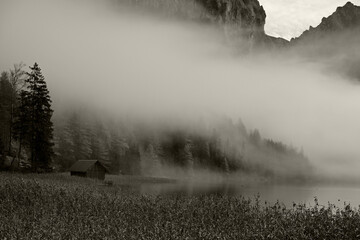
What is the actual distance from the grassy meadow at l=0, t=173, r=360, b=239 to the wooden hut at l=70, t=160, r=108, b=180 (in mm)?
46585

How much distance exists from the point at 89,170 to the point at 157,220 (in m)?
59.4

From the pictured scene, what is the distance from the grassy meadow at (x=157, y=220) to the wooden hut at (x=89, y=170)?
46.6m

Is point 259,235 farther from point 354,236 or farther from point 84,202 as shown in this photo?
point 84,202

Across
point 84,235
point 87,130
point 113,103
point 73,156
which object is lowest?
point 84,235

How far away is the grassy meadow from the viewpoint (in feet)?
52.1

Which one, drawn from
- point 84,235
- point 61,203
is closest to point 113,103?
point 61,203

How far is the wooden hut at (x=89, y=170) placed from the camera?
255ft

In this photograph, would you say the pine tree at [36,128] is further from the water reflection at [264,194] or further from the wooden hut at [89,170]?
the water reflection at [264,194]

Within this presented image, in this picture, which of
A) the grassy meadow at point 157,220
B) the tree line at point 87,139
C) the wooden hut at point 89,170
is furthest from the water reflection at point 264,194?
the tree line at point 87,139

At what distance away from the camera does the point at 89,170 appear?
78188mm

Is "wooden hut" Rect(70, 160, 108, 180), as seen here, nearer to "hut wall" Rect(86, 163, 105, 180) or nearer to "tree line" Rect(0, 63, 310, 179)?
"hut wall" Rect(86, 163, 105, 180)

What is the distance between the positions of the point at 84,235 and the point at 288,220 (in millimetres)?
10063

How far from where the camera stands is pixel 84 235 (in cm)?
1565

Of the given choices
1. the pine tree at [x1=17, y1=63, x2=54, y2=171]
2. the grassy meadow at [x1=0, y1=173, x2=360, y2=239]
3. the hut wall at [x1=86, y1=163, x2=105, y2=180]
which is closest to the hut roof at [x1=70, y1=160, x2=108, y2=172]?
the hut wall at [x1=86, y1=163, x2=105, y2=180]
